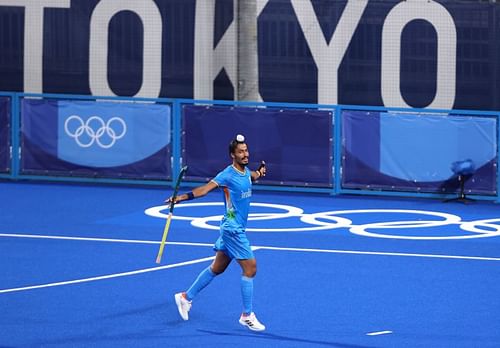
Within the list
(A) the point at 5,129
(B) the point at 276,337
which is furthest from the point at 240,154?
(A) the point at 5,129

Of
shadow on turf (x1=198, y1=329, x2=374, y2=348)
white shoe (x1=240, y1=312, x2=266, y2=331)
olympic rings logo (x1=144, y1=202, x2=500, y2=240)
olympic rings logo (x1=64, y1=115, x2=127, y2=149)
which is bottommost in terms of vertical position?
shadow on turf (x1=198, y1=329, x2=374, y2=348)

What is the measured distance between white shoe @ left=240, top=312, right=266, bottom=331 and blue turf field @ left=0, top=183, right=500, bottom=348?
113 millimetres

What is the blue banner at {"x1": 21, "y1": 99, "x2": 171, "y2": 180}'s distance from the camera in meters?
23.3

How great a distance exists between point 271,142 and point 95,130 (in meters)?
3.50

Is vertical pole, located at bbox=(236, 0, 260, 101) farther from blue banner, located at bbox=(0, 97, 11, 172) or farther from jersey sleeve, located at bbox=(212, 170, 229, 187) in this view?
jersey sleeve, located at bbox=(212, 170, 229, 187)

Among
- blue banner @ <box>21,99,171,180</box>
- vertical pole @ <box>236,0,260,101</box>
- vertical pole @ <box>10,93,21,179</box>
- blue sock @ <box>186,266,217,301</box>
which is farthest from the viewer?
vertical pole @ <box>236,0,260,101</box>

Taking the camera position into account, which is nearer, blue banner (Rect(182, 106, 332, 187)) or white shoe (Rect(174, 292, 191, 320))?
white shoe (Rect(174, 292, 191, 320))

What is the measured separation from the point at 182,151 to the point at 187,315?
33.4 feet

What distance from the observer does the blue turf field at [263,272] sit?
1262 centimetres

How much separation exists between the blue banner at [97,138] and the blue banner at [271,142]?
2.10 feet

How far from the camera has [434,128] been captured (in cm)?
2198

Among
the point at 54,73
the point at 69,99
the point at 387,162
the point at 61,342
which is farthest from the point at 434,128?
the point at 61,342

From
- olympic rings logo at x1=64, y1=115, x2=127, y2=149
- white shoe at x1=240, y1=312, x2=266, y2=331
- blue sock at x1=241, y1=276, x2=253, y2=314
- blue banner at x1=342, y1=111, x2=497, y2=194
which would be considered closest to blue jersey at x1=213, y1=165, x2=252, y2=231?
blue sock at x1=241, y1=276, x2=253, y2=314

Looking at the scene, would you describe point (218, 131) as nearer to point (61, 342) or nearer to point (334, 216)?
point (334, 216)
